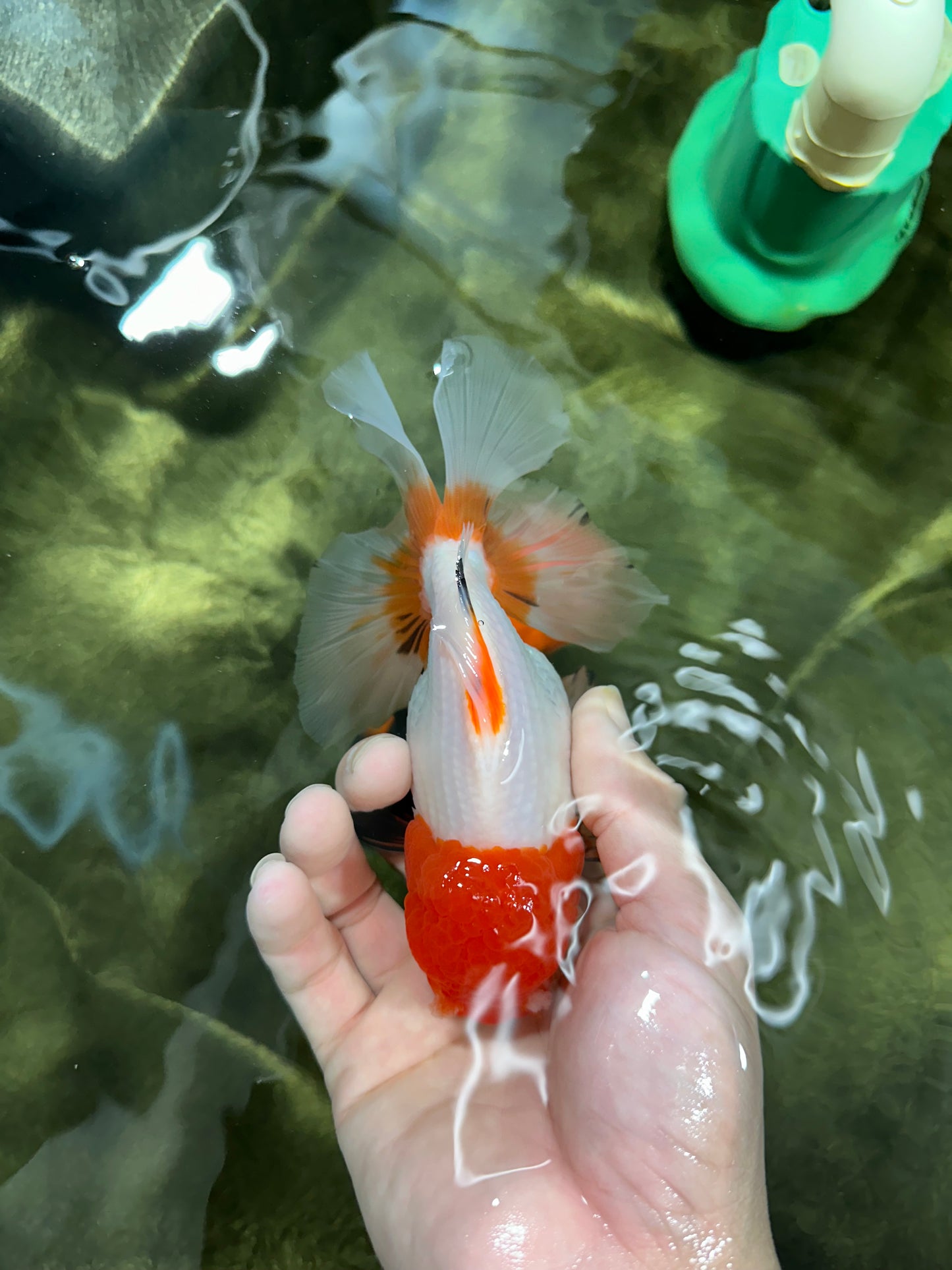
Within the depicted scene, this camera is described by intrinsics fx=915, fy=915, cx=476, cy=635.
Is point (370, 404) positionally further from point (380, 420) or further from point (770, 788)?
point (770, 788)

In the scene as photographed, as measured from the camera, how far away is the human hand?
3.25 feet

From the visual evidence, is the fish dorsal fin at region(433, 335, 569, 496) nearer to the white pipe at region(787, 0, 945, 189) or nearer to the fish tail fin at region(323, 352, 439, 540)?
the fish tail fin at region(323, 352, 439, 540)

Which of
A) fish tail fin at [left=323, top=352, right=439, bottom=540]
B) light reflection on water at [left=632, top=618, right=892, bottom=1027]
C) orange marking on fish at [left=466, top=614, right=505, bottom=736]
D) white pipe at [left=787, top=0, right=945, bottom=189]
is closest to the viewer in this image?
white pipe at [left=787, top=0, right=945, bottom=189]

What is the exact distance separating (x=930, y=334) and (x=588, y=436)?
603 mm

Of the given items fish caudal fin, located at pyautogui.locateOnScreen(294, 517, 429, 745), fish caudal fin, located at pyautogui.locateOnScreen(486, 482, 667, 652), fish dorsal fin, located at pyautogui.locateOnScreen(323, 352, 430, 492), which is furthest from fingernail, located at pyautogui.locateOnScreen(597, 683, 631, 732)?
fish dorsal fin, located at pyautogui.locateOnScreen(323, 352, 430, 492)

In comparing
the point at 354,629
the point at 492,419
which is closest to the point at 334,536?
the point at 354,629

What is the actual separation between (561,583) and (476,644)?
0.89 feet

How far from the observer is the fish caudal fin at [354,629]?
4.28ft

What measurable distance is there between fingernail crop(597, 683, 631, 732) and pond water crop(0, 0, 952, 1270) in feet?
0.46

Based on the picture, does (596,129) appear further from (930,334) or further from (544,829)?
(544,829)

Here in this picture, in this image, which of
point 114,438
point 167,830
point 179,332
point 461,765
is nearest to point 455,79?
point 179,332

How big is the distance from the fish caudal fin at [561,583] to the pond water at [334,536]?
0.10 metres

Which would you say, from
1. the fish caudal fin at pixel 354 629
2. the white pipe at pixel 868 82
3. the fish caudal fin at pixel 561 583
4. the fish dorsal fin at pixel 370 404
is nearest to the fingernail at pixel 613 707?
the fish caudal fin at pixel 561 583

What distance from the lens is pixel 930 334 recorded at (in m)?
1.54
